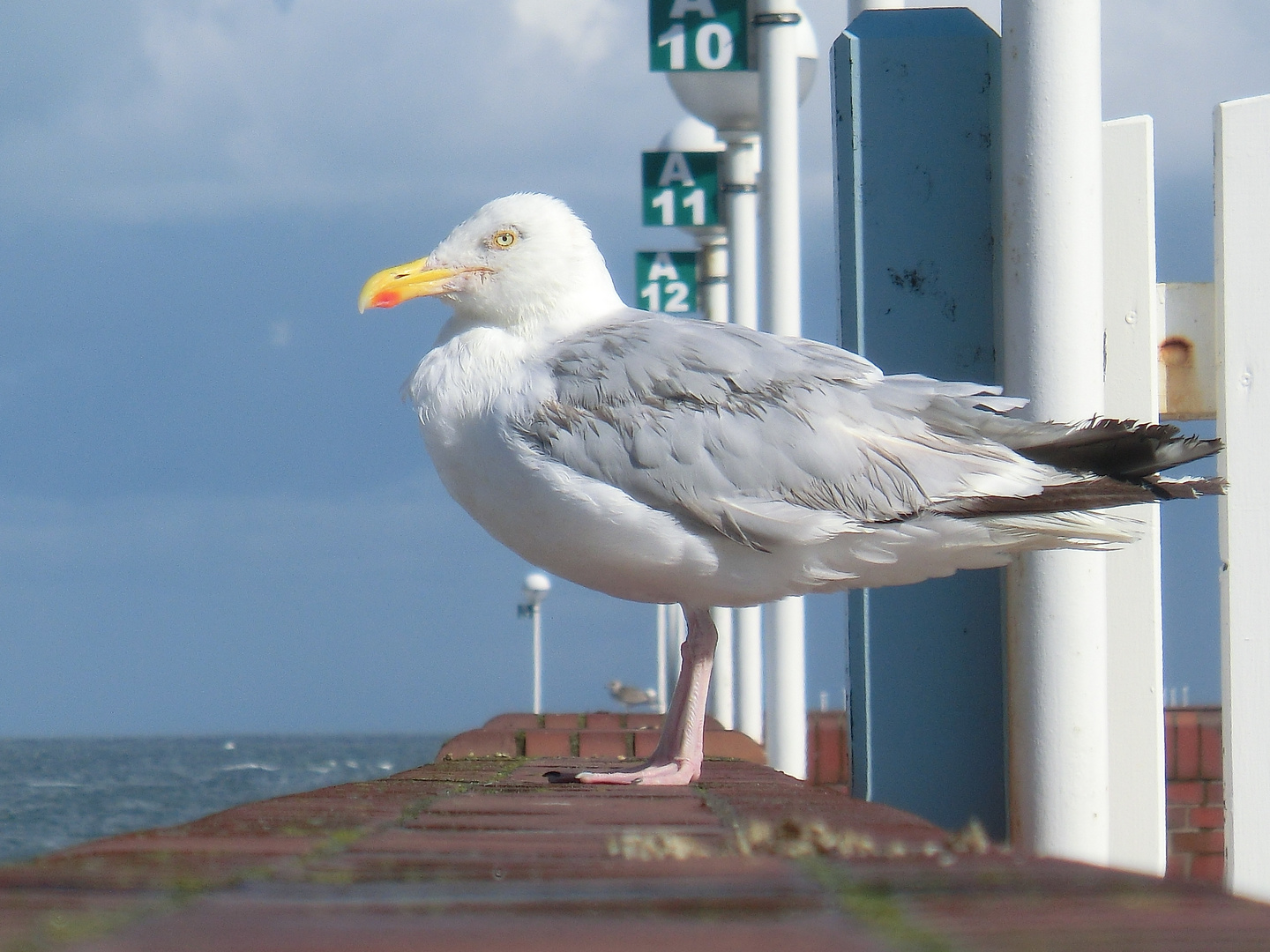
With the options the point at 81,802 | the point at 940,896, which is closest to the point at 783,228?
the point at 940,896

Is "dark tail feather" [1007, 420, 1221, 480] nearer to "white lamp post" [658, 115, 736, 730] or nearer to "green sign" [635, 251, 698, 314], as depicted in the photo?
"white lamp post" [658, 115, 736, 730]

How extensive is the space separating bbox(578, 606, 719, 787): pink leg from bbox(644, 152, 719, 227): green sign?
27.0 feet

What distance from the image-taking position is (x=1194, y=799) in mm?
6277

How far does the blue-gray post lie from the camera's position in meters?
4.09

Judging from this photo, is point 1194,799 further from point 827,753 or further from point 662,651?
point 662,651

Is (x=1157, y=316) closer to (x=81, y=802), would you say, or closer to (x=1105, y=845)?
(x=1105, y=845)

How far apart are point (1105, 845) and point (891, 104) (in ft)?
6.77

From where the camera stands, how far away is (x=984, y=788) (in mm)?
4078

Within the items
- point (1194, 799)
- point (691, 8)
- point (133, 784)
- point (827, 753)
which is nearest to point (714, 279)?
point (691, 8)

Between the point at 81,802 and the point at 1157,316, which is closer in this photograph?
the point at 1157,316

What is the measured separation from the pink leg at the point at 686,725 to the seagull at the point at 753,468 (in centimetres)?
2

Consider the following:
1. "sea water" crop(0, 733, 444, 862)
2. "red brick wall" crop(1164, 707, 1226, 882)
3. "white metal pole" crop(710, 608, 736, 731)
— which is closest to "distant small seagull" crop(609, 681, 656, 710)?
"sea water" crop(0, 733, 444, 862)

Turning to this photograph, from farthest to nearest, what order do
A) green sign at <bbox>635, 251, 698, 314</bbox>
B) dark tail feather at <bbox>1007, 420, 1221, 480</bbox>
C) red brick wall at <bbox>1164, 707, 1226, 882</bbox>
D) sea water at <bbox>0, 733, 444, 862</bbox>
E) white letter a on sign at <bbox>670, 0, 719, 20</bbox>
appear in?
1. sea water at <bbox>0, 733, 444, 862</bbox>
2. green sign at <bbox>635, 251, 698, 314</bbox>
3. white letter a on sign at <bbox>670, 0, 719, 20</bbox>
4. red brick wall at <bbox>1164, 707, 1226, 882</bbox>
5. dark tail feather at <bbox>1007, 420, 1221, 480</bbox>

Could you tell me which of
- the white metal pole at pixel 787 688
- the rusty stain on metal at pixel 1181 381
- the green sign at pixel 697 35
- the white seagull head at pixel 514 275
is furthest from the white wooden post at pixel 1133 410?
the green sign at pixel 697 35
